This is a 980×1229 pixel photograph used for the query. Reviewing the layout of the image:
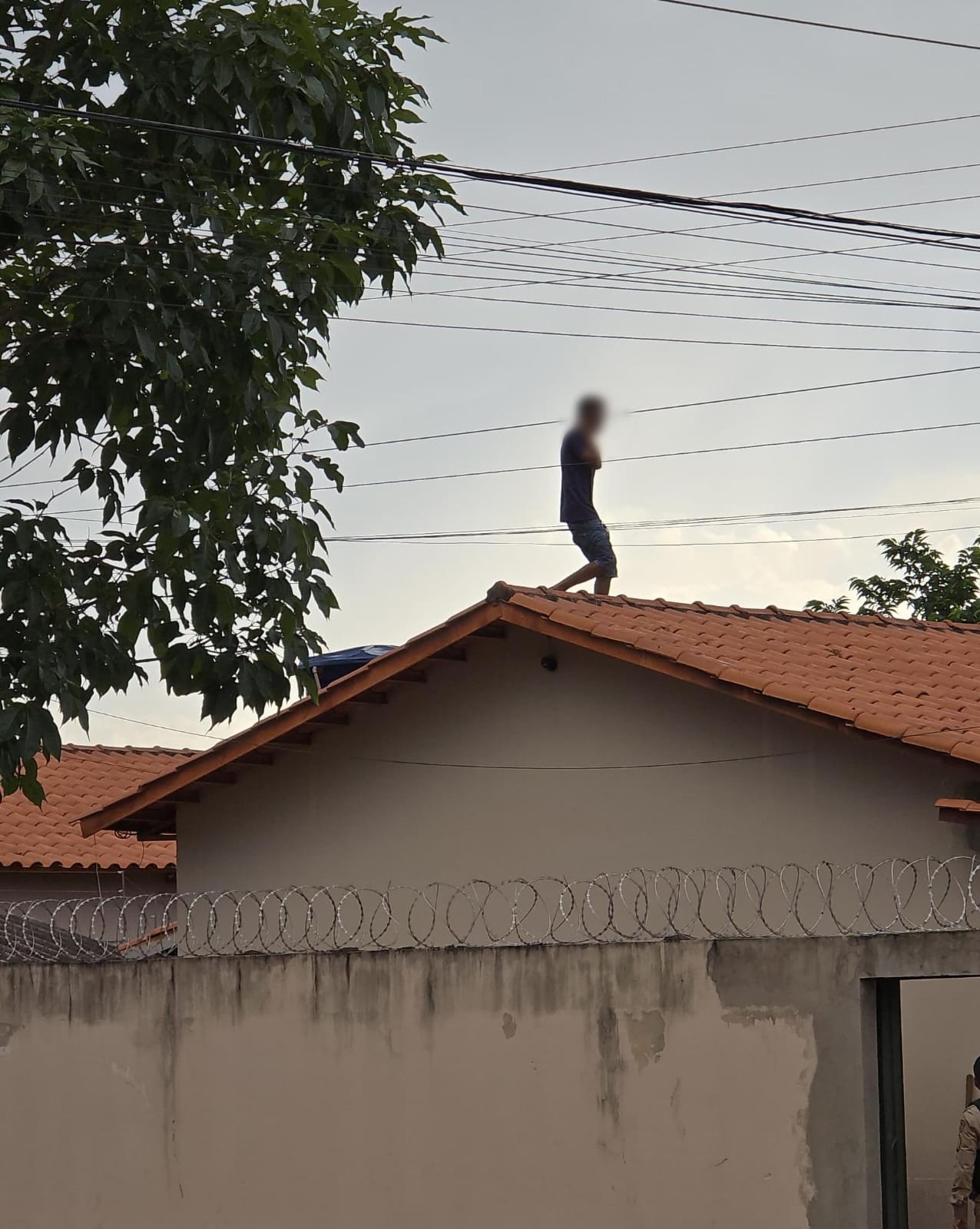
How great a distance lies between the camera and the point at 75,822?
51.6ft

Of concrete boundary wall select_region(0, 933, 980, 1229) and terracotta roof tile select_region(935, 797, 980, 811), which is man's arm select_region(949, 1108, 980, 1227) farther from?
terracotta roof tile select_region(935, 797, 980, 811)

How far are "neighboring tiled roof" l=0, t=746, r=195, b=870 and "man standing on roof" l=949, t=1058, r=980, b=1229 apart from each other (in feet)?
30.5

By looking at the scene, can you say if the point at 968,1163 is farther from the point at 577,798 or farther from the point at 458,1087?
the point at 577,798

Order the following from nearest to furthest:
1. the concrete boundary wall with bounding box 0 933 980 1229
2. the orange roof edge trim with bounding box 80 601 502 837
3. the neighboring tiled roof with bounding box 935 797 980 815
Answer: the concrete boundary wall with bounding box 0 933 980 1229 → the neighboring tiled roof with bounding box 935 797 980 815 → the orange roof edge trim with bounding box 80 601 502 837

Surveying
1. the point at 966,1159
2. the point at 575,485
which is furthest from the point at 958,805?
the point at 575,485

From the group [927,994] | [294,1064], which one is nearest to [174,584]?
[294,1064]

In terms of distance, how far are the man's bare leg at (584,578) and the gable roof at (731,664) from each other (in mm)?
223

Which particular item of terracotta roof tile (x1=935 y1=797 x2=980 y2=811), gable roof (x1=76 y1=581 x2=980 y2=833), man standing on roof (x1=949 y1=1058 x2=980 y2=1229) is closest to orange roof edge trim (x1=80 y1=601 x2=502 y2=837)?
gable roof (x1=76 y1=581 x2=980 y2=833)

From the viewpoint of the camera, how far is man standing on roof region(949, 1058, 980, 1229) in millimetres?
7730

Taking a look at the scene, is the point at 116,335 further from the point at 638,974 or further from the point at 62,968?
the point at 638,974

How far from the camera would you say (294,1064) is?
26.5 ft

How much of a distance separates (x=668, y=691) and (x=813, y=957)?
4.75m

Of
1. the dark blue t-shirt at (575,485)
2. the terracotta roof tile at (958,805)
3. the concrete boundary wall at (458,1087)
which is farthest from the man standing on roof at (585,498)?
the concrete boundary wall at (458,1087)

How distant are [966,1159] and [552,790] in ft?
14.6
